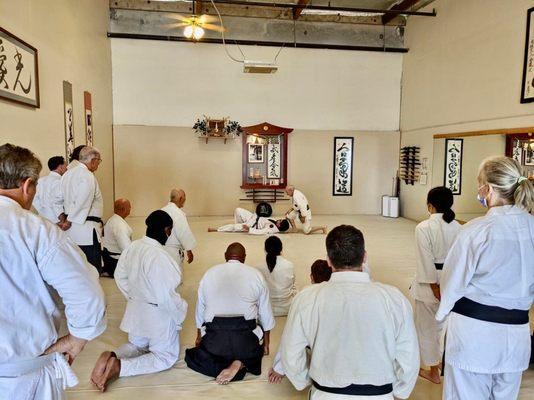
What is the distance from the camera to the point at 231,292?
2719mm

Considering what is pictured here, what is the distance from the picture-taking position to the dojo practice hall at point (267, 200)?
143cm

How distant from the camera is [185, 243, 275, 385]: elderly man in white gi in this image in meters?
2.66

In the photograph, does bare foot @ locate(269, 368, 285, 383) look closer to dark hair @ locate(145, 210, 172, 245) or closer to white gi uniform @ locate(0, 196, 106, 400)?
dark hair @ locate(145, 210, 172, 245)

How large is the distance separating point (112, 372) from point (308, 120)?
7986mm

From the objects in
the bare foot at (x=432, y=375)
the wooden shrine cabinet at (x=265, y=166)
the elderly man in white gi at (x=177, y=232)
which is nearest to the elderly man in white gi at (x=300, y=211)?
the wooden shrine cabinet at (x=265, y=166)

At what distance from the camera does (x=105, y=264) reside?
4883 millimetres

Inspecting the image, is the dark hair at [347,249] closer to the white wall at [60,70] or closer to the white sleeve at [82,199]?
the white sleeve at [82,199]

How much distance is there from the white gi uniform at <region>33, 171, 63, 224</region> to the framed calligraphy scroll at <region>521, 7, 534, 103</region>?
6316 mm

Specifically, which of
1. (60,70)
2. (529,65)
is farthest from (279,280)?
(529,65)

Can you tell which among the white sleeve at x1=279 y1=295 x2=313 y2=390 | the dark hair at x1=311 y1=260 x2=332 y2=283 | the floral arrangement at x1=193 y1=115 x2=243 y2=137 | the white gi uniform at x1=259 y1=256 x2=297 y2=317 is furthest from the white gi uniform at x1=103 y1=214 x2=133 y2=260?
the floral arrangement at x1=193 y1=115 x2=243 y2=137

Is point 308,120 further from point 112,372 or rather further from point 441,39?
point 112,372

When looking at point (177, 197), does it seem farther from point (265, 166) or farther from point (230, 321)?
point (265, 166)

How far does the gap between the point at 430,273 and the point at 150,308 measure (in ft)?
6.01

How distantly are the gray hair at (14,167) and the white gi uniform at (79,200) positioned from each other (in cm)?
286
